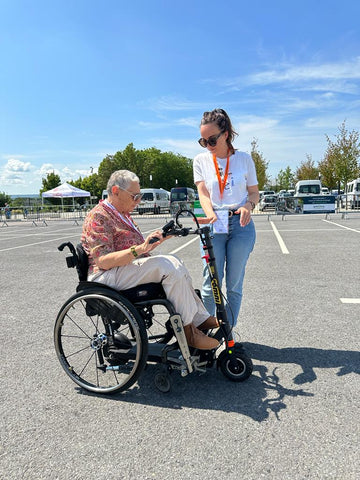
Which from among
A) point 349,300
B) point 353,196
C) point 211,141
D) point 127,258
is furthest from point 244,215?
point 353,196

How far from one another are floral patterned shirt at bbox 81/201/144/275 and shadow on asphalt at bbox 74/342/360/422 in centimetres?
92

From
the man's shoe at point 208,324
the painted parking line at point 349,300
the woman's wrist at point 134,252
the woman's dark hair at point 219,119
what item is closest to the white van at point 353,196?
the painted parking line at point 349,300

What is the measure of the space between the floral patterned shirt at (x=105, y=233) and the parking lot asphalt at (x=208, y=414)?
0.94 metres

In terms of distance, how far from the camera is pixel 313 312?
420 cm

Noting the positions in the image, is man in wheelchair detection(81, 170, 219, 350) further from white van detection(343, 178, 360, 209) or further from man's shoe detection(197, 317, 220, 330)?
white van detection(343, 178, 360, 209)

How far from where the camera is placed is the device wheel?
268 cm

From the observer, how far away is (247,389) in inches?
103

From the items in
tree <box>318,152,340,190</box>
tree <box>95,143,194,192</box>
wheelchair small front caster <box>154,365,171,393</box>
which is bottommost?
wheelchair small front caster <box>154,365,171,393</box>

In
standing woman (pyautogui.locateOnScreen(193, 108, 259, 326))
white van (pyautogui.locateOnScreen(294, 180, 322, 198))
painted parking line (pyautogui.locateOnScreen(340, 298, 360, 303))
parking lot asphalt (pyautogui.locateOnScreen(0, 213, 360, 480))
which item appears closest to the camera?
parking lot asphalt (pyautogui.locateOnScreen(0, 213, 360, 480))

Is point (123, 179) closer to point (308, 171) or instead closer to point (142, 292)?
point (142, 292)

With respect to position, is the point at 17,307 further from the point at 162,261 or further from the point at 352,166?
the point at 352,166

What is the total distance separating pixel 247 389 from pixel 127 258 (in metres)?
1.21

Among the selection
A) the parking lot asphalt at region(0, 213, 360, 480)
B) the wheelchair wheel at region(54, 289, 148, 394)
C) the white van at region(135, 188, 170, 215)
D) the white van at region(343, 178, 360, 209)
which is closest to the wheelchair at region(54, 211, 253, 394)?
the wheelchair wheel at region(54, 289, 148, 394)

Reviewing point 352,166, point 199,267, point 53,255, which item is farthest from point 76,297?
point 352,166
